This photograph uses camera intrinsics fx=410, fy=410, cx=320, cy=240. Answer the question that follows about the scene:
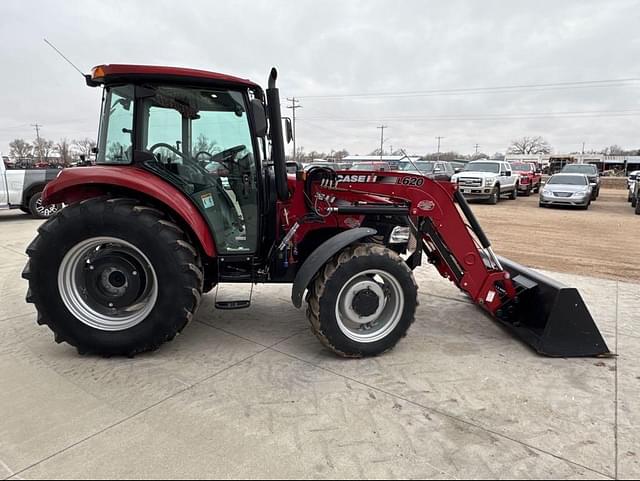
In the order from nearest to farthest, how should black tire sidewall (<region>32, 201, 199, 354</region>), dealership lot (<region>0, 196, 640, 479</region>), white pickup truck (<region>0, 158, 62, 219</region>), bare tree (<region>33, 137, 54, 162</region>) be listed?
dealership lot (<region>0, 196, 640, 479</region>) < black tire sidewall (<region>32, 201, 199, 354</region>) < white pickup truck (<region>0, 158, 62, 219</region>) < bare tree (<region>33, 137, 54, 162</region>)

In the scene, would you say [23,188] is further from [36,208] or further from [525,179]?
[525,179]

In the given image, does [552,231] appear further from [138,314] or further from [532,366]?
[138,314]

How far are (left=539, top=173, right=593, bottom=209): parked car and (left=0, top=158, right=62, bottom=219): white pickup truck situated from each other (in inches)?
696

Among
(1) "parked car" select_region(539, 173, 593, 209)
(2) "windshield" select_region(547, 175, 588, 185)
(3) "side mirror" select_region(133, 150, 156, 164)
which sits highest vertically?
(2) "windshield" select_region(547, 175, 588, 185)

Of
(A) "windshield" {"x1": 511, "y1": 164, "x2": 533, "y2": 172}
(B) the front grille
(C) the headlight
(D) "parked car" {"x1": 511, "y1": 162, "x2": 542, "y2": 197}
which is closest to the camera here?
(C) the headlight

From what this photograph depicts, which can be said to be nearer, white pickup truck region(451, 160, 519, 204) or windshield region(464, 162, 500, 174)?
white pickup truck region(451, 160, 519, 204)

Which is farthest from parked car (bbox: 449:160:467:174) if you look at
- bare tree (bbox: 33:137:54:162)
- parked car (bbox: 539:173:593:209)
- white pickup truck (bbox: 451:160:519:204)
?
bare tree (bbox: 33:137:54:162)

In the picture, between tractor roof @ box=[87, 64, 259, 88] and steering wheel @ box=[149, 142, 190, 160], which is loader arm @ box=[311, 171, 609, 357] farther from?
tractor roof @ box=[87, 64, 259, 88]

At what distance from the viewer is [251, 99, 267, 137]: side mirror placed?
3246 millimetres

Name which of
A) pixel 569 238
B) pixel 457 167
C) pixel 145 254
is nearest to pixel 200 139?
pixel 145 254

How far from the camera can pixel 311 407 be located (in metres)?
2.79

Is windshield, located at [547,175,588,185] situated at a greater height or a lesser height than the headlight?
greater

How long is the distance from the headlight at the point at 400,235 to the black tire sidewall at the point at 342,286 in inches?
27.2

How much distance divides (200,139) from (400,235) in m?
2.08
